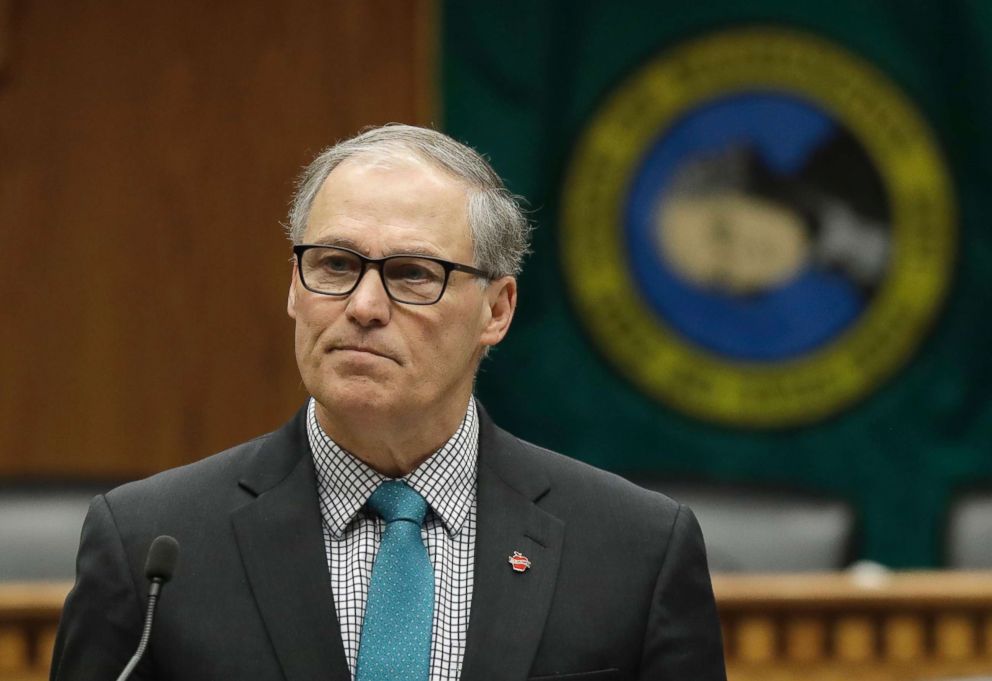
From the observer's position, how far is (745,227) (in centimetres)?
570

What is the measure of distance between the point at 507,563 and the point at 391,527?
0.50 feet

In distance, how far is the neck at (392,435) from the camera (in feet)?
6.57

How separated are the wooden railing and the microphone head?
179 cm

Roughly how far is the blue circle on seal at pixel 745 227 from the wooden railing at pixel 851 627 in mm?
2091

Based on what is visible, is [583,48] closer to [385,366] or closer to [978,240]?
[978,240]

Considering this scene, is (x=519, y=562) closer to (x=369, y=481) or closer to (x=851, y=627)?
(x=369, y=481)

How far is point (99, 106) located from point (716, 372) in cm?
234

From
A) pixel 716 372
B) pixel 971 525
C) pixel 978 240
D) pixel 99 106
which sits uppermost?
pixel 99 106

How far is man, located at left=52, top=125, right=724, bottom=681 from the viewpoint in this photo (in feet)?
6.25

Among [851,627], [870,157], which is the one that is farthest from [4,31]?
[851,627]

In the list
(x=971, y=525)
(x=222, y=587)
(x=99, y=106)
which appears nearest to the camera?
(x=222, y=587)

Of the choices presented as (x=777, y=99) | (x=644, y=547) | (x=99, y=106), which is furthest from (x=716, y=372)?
(x=644, y=547)

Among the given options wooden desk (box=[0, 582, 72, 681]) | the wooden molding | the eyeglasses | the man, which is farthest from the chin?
the wooden molding

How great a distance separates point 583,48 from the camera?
559 cm
